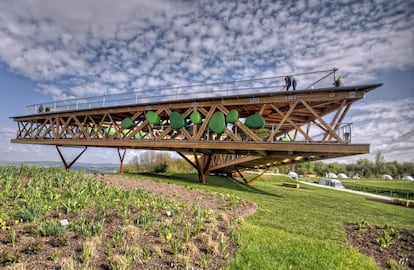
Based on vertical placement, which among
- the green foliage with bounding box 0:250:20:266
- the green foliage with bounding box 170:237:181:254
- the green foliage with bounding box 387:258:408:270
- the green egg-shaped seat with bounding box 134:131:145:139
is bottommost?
the green foliage with bounding box 387:258:408:270

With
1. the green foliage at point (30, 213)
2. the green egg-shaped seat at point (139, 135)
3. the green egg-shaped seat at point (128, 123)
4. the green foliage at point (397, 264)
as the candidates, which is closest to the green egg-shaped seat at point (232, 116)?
the green egg-shaped seat at point (128, 123)

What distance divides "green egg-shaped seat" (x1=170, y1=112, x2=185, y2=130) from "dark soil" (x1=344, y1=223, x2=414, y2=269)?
11.2 meters

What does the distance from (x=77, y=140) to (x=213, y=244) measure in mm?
20025

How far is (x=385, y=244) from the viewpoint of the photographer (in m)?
4.96

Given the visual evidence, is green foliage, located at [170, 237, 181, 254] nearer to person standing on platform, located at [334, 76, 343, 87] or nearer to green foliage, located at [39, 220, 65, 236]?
green foliage, located at [39, 220, 65, 236]

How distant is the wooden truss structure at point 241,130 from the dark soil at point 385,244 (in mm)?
5094

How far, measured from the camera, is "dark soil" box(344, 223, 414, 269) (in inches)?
165

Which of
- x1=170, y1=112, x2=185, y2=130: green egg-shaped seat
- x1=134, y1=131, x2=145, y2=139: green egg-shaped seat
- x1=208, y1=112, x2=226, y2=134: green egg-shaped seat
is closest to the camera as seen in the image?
x1=208, y1=112, x2=226, y2=134: green egg-shaped seat

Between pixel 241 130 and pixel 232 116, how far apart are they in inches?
47.4

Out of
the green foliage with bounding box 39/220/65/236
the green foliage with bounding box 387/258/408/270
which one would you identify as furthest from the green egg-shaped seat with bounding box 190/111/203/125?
the green foliage with bounding box 387/258/408/270

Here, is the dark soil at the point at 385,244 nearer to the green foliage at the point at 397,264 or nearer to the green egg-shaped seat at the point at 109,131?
the green foliage at the point at 397,264

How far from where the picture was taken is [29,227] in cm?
388

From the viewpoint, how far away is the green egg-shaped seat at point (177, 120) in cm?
1461

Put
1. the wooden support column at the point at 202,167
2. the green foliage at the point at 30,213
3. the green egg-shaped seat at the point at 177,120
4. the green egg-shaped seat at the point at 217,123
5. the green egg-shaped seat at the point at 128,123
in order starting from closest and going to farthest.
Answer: the green foliage at the point at 30,213
the green egg-shaped seat at the point at 217,123
the green egg-shaped seat at the point at 177,120
the wooden support column at the point at 202,167
the green egg-shaped seat at the point at 128,123
